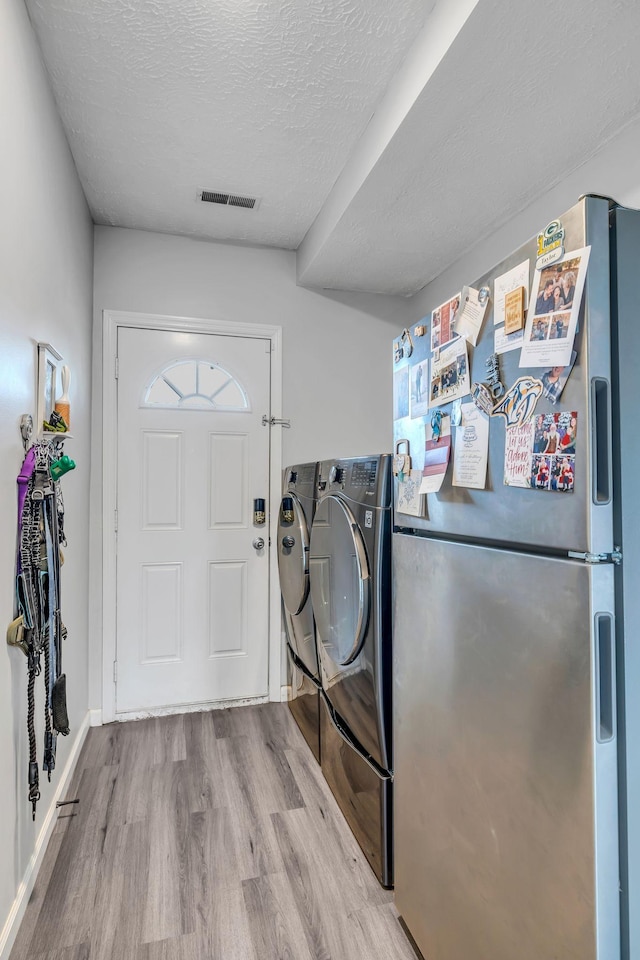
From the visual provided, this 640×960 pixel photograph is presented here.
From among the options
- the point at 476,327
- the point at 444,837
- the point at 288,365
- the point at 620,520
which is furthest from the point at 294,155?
the point at 444,837

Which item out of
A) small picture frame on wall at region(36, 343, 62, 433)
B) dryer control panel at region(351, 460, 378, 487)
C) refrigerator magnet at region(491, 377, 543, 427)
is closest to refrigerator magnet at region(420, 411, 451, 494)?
refrigerator magnet at region(491, 377, 543, 427)

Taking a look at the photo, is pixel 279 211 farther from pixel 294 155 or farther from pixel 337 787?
pixel 337 787

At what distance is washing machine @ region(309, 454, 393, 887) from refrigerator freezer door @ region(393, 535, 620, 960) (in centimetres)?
15

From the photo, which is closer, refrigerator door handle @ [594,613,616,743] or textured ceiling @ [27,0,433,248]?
refrigerator door handle @ [594,613,616,743]

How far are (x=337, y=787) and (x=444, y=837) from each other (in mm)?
894

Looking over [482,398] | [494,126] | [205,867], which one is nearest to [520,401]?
[482,398]

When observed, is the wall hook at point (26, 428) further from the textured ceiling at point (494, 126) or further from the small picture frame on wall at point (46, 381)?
the textured ceiling at point (494, 126)

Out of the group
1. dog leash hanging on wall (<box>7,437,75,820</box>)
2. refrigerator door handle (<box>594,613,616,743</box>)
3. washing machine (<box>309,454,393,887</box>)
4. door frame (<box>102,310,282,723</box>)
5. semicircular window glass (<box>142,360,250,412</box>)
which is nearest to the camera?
refrigerator door handle (<box>594,613,616,743</box>)

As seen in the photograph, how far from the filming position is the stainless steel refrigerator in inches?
32.9

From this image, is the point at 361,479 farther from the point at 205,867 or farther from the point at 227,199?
the point at 227,199

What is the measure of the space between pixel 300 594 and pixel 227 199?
1.99 metres

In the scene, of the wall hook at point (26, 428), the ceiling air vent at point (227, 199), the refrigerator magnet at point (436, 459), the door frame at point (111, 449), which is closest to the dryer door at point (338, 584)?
the refrigerator magnet at point (436, 459)

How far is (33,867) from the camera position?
162 cm

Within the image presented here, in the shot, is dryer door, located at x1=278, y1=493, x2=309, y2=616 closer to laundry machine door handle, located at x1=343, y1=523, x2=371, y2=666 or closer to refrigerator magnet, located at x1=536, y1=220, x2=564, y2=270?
laundry machine door handle, located at x1=343, y1=523, x2=371, y2=666
